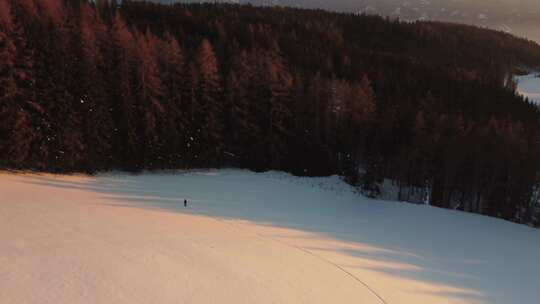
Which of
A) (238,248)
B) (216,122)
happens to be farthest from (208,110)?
(238,248)

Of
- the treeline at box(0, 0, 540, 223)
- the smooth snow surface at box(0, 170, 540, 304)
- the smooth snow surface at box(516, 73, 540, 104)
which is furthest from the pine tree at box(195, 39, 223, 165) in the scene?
the smooth snow surface at box(516, 73, 540, 104)

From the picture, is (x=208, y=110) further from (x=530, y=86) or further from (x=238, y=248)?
(x=530, y=86)

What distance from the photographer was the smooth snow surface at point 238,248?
12.6 m

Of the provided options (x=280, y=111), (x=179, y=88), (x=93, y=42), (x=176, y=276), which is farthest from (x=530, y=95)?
(x=176, y=276)

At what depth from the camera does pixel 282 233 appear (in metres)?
21.3

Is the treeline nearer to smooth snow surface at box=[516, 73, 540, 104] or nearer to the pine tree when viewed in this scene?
the pine tree

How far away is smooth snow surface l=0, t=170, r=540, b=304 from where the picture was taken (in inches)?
495

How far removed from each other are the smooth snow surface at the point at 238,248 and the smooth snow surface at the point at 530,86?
94.4 metres

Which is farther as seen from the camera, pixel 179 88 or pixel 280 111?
pixel 280 111

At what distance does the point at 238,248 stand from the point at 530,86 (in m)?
130

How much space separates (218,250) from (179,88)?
24.2 m

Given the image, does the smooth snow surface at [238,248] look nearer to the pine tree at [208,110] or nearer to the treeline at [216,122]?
the treeline at [216,122]

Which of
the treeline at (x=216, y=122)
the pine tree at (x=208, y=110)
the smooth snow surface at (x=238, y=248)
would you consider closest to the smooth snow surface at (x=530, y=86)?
the treeline at (x=216, y=122)

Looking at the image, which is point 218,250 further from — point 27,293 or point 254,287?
point 27,293
